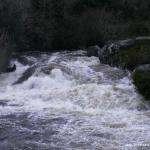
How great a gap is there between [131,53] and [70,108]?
226 inches

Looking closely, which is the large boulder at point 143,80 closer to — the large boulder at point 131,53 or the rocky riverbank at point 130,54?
the rocky riverbank at point 130,54

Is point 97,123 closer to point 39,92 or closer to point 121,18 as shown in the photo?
point 39,92

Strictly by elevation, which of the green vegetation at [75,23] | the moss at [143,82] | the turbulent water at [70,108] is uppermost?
the green vegetation at [75,23]

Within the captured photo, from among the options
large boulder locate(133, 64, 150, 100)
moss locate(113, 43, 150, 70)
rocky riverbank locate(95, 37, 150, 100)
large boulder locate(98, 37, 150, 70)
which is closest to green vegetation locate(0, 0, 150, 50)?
rocky riverbank locate(95, 37, 150, 100)

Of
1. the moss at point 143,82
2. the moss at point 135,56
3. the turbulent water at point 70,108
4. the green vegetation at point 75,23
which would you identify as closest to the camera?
the turbulent water at point 70,108

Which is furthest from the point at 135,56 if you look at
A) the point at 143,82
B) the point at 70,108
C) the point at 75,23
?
the point at 75,23

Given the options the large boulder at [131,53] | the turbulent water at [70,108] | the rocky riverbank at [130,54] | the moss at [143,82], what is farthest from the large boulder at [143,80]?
the large boulder at [131,53]

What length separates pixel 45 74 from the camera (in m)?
18.4

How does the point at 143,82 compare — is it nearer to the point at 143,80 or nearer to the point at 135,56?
the point at 143,80

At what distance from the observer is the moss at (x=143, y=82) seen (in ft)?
49.1

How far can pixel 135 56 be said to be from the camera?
19.2m

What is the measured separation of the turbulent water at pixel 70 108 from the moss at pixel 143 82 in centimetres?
23

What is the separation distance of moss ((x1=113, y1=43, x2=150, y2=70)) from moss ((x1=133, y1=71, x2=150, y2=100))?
3.67 m

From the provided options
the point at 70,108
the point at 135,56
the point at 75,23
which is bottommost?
the point at 70,108
